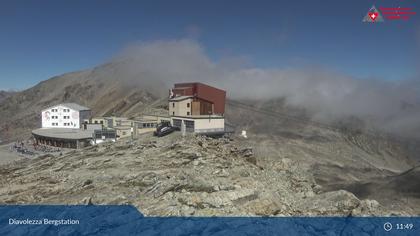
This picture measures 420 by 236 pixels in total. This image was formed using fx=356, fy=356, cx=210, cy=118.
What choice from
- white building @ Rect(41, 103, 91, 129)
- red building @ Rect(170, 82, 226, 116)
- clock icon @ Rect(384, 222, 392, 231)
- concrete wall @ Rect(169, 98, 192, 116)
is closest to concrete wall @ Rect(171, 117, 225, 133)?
concrete wall @ Rect(169, 98, 192, 116)

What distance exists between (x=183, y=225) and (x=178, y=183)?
20.1 feet

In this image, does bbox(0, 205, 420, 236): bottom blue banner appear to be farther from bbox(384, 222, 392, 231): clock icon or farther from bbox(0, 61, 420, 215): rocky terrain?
bbox(0, 61, 420, 215): rocky terrain

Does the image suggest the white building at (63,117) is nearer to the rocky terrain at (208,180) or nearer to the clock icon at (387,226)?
the rocky terrain at (208,180)

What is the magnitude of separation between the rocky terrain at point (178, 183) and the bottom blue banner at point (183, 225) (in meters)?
0.98

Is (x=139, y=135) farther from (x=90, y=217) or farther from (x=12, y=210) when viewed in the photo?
(x=90, y=217)

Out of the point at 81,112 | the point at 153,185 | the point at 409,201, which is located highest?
the point at 81,112

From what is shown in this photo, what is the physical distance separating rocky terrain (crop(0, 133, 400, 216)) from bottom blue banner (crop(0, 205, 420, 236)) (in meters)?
0.98

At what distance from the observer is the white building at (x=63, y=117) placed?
73688mm

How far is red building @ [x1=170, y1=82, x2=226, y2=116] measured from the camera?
188 ft

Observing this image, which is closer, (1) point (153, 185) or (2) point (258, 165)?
(1) point (153, 185)

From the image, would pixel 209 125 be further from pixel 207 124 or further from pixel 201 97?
pixel 201 97

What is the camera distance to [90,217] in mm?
19188

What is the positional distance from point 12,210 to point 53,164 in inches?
636

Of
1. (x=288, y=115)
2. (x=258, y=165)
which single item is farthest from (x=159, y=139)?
(x=288, y=115)
